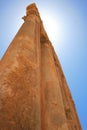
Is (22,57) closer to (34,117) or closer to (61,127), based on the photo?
(34,117)

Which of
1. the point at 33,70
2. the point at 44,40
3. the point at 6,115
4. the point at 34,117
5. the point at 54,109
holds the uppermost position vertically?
the point at 44,40

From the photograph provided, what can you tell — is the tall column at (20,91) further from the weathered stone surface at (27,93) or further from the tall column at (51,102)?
the tall column at (51,102)

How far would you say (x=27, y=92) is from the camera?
2.29 m

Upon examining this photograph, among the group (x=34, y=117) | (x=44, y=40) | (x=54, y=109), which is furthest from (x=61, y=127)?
(x=44, y=40)

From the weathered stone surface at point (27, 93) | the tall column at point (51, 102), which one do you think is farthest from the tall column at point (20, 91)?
the tall column at point (51, 102)

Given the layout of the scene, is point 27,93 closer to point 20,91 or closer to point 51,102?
point 20,91

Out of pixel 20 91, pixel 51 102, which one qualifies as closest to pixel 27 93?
pixel 20 91

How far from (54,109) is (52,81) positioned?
845 mm

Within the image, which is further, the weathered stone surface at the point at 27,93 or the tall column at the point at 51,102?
the tall column at the point at 51,102

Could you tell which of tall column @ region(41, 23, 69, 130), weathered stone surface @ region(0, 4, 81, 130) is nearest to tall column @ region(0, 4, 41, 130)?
weathered stone surface @ region(0, 4, 81, 130)

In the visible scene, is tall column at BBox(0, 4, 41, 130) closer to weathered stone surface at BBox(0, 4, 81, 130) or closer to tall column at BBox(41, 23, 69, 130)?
weathered stone surface at BBox(0, 4, 81, 130)

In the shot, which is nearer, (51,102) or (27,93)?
(27,93)

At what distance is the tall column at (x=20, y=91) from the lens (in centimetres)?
189

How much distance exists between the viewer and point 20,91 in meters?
2.23
